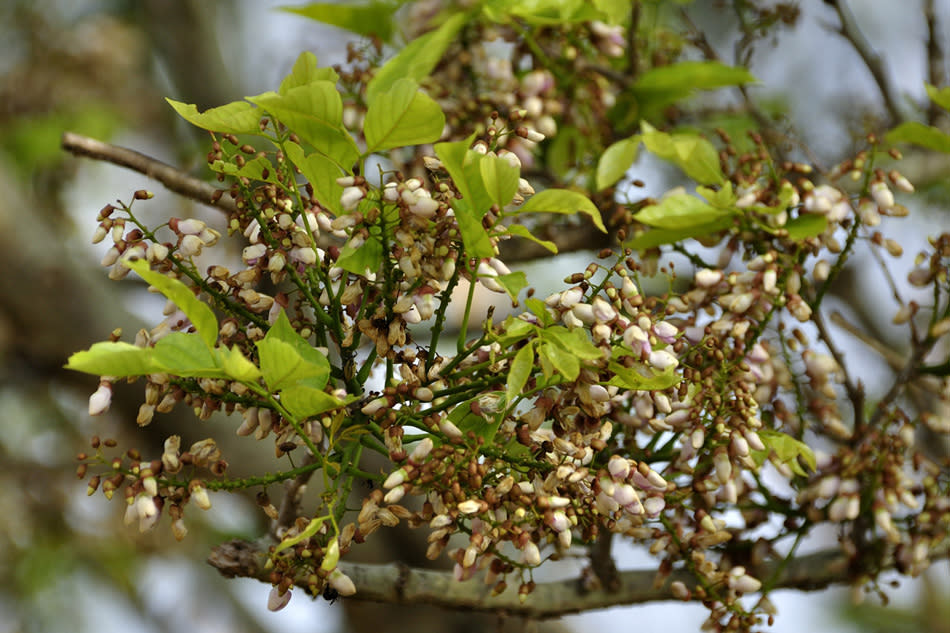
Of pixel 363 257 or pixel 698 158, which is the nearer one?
pixel 363 257

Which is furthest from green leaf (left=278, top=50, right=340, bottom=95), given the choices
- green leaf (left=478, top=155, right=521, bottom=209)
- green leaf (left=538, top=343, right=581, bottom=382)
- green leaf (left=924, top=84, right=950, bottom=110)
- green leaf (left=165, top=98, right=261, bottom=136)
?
green leaf (left=924, top=84, right=950, bottom=110)

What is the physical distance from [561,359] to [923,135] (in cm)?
53

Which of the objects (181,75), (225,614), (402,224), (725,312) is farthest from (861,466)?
(225,614)

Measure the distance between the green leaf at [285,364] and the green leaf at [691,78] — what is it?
0.67m

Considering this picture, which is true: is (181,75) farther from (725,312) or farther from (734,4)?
(725,312)

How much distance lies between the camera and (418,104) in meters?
0.64

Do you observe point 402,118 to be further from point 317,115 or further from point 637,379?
point 637,379

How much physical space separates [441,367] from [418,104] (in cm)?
20

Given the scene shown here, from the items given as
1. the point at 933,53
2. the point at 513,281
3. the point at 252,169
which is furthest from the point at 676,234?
the point at 933,53

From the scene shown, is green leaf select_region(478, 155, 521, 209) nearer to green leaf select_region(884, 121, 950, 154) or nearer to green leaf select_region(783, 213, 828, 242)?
green leaf select_region(783, 213, 828, 242)

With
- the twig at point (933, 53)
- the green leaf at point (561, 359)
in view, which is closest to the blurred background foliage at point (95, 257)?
the twig at point (933, 53)

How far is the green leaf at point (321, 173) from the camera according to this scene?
2.27 feet

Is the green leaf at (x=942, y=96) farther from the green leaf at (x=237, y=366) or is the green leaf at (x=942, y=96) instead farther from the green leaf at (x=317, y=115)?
the green leaf at (x=237, y=366)

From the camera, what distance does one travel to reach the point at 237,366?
0.58m
